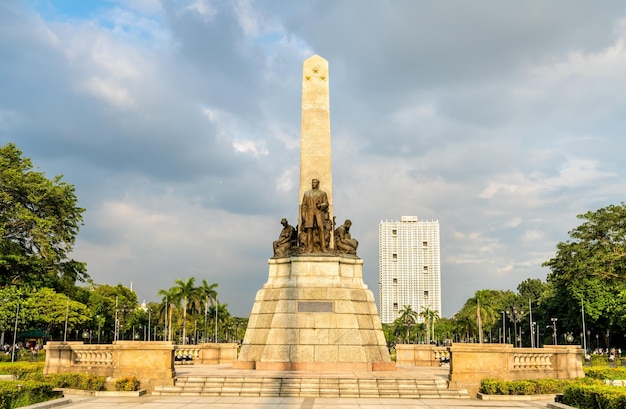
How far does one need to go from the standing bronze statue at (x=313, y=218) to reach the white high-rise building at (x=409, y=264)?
156273 millimetres

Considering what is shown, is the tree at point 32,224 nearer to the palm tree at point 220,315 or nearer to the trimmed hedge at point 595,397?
the trimmed hedge at point 595,397

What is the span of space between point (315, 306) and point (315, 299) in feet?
0.92

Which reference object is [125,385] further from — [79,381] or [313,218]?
[313,218]

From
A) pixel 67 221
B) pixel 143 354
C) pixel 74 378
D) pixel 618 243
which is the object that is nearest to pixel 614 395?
pixel 143 354

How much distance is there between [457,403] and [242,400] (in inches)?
241

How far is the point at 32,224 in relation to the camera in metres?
38.8

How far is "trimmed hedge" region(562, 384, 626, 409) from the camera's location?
1293 cm

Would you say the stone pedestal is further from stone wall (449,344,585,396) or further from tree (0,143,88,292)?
tree (0,143,88,292)

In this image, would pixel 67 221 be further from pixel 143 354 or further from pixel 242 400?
pixel 242 400

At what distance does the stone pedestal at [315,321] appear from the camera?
21.8m

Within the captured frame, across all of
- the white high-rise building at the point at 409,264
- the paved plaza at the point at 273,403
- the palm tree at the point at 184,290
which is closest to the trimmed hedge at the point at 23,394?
the paved plaza at the point at 273,403

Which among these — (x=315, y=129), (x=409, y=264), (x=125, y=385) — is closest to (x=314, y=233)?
(x=315, y=129)

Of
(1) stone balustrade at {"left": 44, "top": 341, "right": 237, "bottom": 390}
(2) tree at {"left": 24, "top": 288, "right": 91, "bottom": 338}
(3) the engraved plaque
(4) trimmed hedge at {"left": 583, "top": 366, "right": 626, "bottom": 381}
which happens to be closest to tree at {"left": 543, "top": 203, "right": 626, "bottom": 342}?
(4) trimmed hedge at {"left": 583, "top": 366, "right": 626, "bottom": 381}

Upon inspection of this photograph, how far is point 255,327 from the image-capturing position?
23.4 metres
